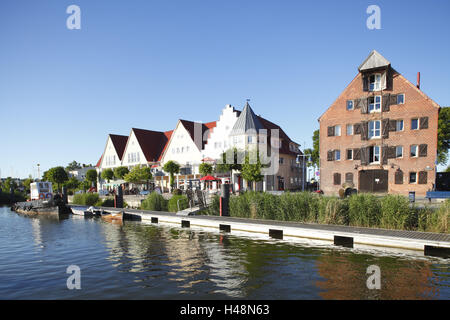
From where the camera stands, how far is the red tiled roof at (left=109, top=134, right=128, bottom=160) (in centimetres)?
5589

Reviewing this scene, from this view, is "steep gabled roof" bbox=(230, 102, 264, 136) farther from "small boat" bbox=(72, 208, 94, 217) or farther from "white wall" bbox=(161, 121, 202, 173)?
"small boat" bbox=(72, 208, 94, 217)

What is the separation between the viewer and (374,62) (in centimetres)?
2953

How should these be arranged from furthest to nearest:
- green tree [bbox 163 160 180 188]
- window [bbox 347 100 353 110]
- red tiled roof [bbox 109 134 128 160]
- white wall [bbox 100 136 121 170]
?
red tiled roof [bbox 109 134 128 160] → white wall [bbox 100 136 121 170] → green tree [bbox 163 160 180 188] → window [bbox 347 100 353 110]

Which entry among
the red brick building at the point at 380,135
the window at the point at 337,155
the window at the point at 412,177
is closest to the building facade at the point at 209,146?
the red brick building at the point at 380,135

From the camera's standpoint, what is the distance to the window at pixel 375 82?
2991cm

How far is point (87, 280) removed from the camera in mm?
9336

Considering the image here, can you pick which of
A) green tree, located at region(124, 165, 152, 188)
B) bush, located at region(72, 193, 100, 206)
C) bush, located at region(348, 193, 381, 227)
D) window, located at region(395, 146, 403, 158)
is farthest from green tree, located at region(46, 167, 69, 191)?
window, located at region(395, 146, 403, 158)

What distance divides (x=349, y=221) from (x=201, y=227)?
364 inches

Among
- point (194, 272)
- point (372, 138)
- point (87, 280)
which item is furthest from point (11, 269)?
point (372, 138)

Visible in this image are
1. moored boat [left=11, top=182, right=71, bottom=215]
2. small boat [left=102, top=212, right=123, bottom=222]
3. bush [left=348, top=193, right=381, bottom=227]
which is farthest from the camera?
moored boat [left=11, top=182, right=71, bottom=215]

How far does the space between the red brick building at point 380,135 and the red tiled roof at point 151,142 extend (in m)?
30.3

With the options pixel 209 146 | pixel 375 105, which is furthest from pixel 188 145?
pixel 375 105

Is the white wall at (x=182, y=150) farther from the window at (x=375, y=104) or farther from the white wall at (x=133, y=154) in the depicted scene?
the window at (x=375, y=104)

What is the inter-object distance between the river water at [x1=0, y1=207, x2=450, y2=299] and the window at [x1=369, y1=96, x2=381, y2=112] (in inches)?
919
